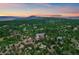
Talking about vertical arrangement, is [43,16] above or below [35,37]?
above

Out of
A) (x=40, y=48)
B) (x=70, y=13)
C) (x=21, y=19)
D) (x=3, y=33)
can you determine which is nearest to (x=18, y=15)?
(x=21, y=19)

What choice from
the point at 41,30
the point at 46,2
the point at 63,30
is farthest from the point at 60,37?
the point at 46,2

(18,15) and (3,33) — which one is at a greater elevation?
(18,15)

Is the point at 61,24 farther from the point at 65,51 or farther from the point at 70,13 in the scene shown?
the point at 65,51
